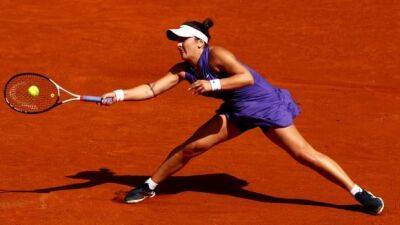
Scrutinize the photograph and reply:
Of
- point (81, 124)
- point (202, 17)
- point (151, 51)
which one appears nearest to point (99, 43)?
point (151, 51)

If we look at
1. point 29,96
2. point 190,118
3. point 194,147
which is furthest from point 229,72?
point 190,118

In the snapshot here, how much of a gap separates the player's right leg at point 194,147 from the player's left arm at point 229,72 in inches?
18.5

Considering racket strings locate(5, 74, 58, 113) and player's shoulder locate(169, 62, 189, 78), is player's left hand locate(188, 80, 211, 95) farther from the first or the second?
racket strings locate(5, 74, 58, 113)

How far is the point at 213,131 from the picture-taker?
7156 mm

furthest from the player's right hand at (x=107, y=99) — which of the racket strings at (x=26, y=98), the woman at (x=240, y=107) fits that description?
the racket strings at (x=26, y=98)

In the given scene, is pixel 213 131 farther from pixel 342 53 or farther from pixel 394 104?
pixel 342 53

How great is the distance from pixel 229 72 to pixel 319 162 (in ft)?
3.36

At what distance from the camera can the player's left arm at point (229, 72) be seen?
6758 millimetres

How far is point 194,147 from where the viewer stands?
7.20 metres

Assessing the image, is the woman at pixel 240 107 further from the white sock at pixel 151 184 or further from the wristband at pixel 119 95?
the white sock at pixel 151 184

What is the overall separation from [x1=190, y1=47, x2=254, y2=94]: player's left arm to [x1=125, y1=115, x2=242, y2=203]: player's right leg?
470 millimetres

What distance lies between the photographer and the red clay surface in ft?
24.0

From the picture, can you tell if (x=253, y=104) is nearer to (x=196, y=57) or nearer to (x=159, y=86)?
(x=196, y=57)

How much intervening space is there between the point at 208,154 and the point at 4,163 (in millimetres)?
2012
